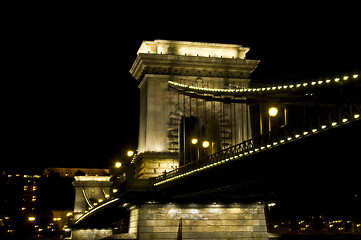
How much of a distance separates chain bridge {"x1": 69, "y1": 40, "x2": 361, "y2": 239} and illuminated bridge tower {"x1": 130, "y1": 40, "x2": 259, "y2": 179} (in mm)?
89

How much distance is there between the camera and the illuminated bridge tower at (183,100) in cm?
5022

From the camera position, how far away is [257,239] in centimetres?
4206

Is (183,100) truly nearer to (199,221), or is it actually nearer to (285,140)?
(199,221)

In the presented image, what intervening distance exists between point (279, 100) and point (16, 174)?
156 m

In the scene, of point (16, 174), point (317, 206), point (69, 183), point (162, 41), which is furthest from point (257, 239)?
point (16, 174)

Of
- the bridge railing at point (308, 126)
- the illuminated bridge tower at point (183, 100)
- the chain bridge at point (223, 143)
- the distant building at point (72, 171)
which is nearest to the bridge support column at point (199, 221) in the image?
the chain bridge at point (223, 143)

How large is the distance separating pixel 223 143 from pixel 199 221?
433 inches

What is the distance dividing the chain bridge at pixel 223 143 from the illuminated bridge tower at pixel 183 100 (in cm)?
9

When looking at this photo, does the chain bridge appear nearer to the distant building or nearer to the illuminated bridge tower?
the illuminated bridge tower

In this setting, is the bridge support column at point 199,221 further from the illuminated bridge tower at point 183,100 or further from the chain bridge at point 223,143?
the illuminated bridge tower at point 183,100

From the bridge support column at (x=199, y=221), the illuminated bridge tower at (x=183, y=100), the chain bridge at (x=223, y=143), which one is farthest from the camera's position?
the illuminated bridge tower at (x=183, y=100)

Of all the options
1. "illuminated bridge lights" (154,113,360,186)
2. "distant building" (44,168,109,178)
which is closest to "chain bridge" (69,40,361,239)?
"illuminated bridge lights" (154,113,360,186)

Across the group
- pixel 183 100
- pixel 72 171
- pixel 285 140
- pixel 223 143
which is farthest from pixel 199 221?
pixel 72 171

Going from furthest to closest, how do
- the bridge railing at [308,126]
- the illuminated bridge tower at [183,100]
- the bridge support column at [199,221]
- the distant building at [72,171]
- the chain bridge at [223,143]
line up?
the distant building at [72,171] < the illuminated bridge tower at [183,100] < the bridge support column at [199,221] < the chain bridge at [223,143] < the bridge railing at [308,126]
